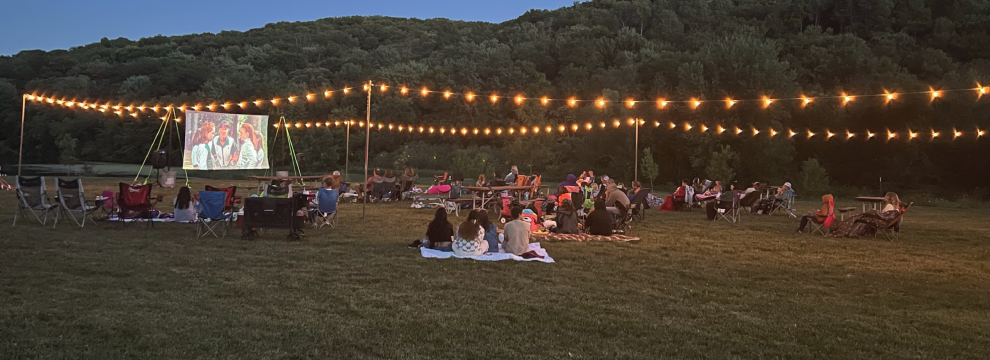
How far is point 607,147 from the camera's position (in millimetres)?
33594

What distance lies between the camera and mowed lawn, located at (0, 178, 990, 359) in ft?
14.1

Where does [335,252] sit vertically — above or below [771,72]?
below

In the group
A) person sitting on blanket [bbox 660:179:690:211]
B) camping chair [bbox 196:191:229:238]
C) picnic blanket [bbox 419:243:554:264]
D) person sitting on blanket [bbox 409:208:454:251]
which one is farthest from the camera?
person sitting on blanket [bbox 660:179:690:211]

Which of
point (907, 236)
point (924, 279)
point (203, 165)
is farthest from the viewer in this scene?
point (203, 165)

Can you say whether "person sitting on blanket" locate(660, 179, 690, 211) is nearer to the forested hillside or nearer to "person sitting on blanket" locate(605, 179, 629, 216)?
"person sitting on blanket" locate(605, 179, 629, 216)

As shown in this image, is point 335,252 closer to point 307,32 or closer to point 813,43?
point 813,43

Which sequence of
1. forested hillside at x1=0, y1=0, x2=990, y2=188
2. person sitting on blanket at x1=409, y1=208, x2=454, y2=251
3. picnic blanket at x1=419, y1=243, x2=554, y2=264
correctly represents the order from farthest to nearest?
forested hillside at x1=0, y1=0, x2=990, y2=188
person sitting on blanket at x1=409, y1=208, x2=454, y2=251
picnic blanket at x1=419, y1=243, x2=554, y2=264

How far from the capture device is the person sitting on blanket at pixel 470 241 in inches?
314

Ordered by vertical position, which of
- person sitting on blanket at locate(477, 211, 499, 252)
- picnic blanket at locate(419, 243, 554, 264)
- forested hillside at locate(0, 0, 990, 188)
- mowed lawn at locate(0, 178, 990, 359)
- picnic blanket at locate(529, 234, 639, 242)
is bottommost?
mowed lawn at locate(0, 178, 990, 359)

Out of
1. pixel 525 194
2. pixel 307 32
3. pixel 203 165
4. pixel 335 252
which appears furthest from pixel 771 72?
pixel 307 32

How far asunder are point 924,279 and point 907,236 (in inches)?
182

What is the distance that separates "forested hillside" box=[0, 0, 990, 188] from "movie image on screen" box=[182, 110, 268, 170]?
11770 millimetres

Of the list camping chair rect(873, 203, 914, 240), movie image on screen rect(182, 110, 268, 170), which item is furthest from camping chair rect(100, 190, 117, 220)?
camping chair rect(873, 203, 914, 240)

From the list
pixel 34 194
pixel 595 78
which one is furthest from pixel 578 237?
pixel 595 78
